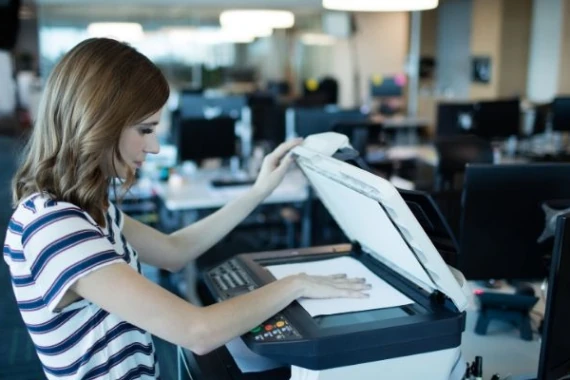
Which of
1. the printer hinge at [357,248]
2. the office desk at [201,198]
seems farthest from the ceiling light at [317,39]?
the printer hinge at [357,248]

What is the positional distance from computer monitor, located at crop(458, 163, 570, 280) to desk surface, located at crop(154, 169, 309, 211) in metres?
2.06

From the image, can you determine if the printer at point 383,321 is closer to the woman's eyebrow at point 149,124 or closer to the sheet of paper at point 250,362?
the sheet of paper at point 250,362

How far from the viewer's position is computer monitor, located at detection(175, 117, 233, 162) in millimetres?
4496

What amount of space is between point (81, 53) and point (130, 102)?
13 cm

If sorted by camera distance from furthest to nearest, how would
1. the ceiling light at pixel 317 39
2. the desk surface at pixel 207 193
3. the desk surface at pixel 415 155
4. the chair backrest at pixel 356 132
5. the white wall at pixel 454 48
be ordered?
the ceiling light at pixel 317 39 → the white wall at pixel 454 48 → the desk surface at pixel 415 155 → the chair backrest at pixel 356 132 → the desk surface at pixel 207 193

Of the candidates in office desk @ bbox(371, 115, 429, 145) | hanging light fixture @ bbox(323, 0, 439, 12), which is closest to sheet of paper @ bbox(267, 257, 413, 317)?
hanging light fixture @ bbox(323, 0, 439, 12)

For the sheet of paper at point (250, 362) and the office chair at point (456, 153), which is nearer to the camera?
the sheet of paper at point (250, 362)

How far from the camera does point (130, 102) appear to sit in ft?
3.70

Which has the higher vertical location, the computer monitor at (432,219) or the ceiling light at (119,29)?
the ceiling light at (119,29)

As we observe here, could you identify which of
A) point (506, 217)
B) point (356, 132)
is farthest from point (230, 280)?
point (356, 132)

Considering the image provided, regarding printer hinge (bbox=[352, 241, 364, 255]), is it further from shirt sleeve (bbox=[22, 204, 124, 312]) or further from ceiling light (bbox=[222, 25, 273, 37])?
ceiling light (bbox=[222, 25, 273, 37])

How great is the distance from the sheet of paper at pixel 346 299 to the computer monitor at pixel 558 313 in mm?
256

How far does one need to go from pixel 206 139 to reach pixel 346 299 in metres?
3.54

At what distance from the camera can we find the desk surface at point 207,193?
3.89m
